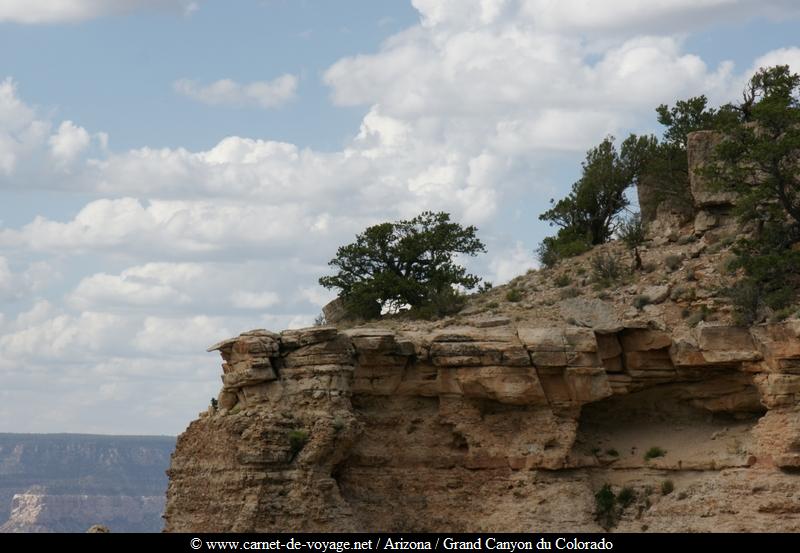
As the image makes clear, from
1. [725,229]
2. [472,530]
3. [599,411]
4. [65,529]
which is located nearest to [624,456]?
[599,411]

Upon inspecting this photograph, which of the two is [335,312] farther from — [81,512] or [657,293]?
[81,512]

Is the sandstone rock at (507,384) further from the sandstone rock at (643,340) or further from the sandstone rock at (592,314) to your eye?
the sandstone rock at (643,340)

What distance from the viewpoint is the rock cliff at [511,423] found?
142ft

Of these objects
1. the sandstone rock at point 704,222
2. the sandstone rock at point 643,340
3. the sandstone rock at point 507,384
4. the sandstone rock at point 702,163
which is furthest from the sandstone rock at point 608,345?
the sandstone rock at point 702,163

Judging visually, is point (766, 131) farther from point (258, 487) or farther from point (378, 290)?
point (258, 487)

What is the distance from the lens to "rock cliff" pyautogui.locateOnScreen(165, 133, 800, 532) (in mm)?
43375

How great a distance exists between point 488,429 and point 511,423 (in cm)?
78

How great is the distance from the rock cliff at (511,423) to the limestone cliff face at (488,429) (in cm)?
5

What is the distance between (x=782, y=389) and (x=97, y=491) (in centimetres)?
16301

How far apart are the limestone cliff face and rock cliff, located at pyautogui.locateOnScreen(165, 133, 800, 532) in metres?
0.05

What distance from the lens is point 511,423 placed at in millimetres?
46625

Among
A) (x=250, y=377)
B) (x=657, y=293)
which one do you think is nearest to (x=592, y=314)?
(x=657, y=293)
